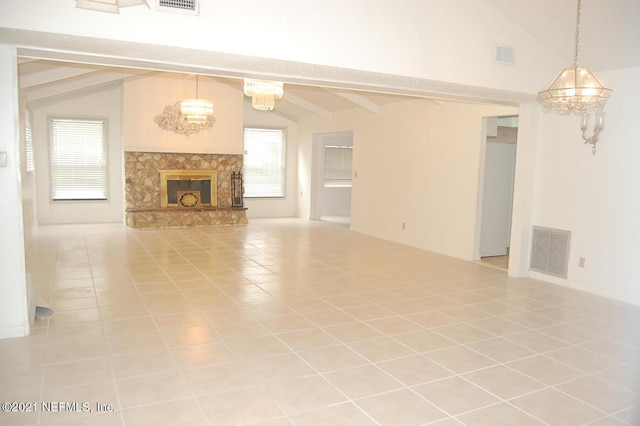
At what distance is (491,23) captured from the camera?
4.86 metres

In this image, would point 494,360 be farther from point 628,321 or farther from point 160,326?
point 160,326

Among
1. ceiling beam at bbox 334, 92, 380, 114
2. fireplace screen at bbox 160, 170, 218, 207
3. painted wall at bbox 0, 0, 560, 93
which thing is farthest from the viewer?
fireplace screen at bbox 160, 170, 218, 207

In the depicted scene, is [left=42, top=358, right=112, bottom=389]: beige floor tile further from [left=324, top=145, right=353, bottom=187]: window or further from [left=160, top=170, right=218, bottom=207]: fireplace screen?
[left=324, top=145, right=353, bottom=187]: window

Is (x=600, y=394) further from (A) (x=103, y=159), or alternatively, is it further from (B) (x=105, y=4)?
(A) (x=103, y=159)

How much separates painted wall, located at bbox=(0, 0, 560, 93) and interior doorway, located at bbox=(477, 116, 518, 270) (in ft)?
6.86

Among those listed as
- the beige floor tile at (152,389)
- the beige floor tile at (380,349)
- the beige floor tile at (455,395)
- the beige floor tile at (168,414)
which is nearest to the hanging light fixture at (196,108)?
the beige floor tile at (380,349)

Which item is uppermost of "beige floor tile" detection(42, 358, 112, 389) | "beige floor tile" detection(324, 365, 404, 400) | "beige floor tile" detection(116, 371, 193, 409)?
"beige floor tile" detection(42, 358, 112, 389)

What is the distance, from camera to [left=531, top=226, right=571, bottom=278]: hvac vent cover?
19.1ft

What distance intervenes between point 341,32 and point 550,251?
3909 mm

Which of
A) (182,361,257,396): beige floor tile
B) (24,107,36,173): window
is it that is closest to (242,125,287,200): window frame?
(24,107,36,173): window

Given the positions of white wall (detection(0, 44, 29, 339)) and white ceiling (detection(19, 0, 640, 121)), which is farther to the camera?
white ceiling (detection(19, 0, 640, 121))

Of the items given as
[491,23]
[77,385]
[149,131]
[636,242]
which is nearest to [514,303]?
[636,242]

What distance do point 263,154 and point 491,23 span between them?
24.8 ft

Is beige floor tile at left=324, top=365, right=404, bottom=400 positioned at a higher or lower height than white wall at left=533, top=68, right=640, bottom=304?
lower
